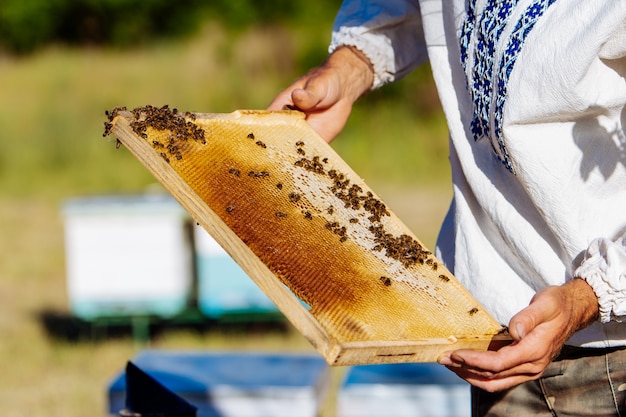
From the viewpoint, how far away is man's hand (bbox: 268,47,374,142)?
214 cm

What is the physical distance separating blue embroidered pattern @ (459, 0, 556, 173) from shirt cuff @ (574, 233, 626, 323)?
25 centimetres

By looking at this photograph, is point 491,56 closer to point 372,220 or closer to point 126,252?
point 372,220

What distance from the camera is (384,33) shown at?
7.48 feet

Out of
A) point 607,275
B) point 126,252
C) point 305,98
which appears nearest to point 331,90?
point 305,98

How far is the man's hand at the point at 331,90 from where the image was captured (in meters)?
2.14

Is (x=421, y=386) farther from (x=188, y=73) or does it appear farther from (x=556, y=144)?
(x=188, y=73)

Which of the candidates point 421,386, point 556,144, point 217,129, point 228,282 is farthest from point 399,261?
point 228,282

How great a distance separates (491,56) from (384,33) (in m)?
Result: 0.58

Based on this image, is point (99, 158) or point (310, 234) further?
point (99, 158)

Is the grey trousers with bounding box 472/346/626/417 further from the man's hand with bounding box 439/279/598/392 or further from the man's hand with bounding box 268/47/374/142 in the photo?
the man's hand with bounding box 268/47/374/142

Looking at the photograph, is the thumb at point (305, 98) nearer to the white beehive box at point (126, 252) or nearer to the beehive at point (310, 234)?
the beehive at point (310, 234)

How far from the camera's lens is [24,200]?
9.11 m

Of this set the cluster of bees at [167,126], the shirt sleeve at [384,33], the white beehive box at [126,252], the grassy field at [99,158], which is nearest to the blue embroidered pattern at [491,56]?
the shirt sleeve at [384,33]

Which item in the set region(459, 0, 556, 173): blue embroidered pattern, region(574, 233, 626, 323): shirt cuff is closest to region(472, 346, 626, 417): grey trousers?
region(574, 233, 626, 323): shirt cuff
